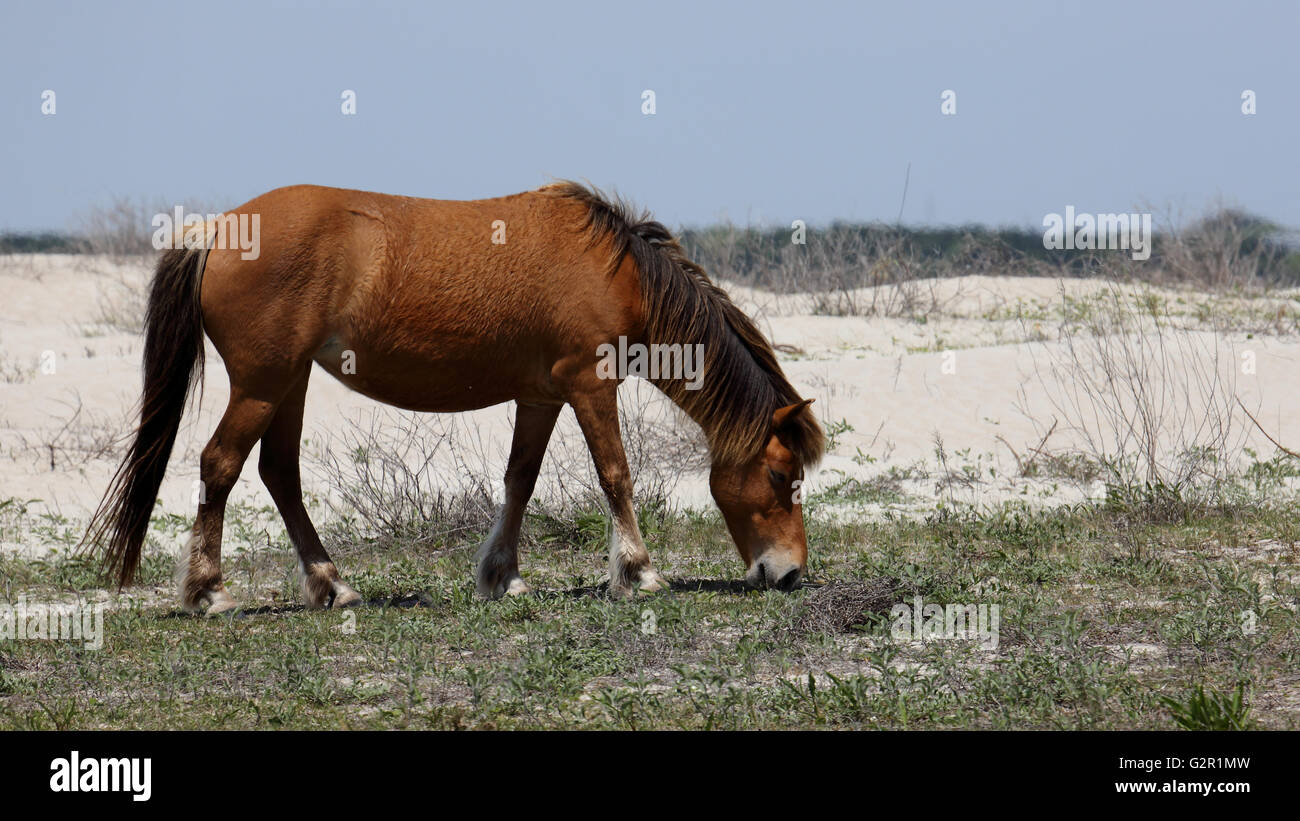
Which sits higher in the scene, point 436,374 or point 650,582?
point 436,374

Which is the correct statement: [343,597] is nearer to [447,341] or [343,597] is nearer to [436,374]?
[436,374]

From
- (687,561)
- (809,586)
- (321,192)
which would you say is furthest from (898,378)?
(321,192)

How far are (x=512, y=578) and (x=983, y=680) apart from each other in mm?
3044

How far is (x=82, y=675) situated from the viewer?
494 cm

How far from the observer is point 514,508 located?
275 inches

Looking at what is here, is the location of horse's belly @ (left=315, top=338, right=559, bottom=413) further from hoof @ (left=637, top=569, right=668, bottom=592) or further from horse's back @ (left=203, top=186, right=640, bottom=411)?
hoof @ (left=637, top=569, right=668, bottom=592)

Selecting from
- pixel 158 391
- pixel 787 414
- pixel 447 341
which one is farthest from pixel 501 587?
pixel 158 391

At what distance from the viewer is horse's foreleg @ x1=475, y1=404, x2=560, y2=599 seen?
22.7ft

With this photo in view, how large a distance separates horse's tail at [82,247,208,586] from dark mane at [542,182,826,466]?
1985 mm

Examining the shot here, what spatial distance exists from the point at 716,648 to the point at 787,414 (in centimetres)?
167

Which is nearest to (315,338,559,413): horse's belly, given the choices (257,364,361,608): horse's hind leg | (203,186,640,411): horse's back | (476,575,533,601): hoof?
(203,186,640,411): horse's back

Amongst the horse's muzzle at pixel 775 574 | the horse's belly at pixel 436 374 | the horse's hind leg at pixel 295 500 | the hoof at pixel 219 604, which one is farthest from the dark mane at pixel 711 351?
the hoof at pixel 219 604

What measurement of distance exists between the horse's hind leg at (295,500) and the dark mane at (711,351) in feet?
5.92

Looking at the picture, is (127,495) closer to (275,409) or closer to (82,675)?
(275,409)
